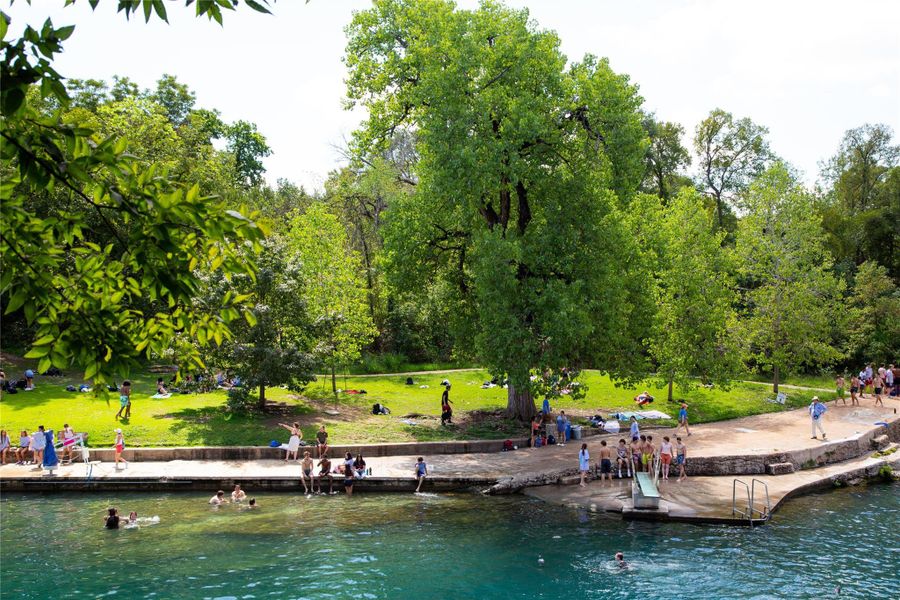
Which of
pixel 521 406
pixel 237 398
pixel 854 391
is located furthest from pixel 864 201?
pixel 237 398

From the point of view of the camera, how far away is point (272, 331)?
30.8m

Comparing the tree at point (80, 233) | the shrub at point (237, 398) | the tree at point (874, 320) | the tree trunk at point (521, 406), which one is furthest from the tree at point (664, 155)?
the tree at point (80, 233)

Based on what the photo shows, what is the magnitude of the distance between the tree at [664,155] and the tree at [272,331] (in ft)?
132

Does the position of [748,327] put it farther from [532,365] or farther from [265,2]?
[265,2]

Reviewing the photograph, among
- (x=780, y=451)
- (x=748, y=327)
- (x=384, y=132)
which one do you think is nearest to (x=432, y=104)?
(x=384, y=132)

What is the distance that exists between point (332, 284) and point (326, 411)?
25.9ft

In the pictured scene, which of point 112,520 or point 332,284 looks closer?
point 112,520

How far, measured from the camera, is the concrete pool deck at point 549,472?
23297 millimetres

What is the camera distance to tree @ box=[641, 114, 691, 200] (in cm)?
6296

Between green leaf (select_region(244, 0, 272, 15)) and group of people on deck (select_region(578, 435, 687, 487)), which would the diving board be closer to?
group of people on deck (select_region(578, 435, 687, 487))

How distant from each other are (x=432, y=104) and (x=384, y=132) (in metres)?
4.16

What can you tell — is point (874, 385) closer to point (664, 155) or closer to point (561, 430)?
point (561, 430)

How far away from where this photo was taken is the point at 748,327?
4072cm

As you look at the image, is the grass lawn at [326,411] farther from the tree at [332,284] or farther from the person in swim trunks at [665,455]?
the person in swim trunks at [665,455]
